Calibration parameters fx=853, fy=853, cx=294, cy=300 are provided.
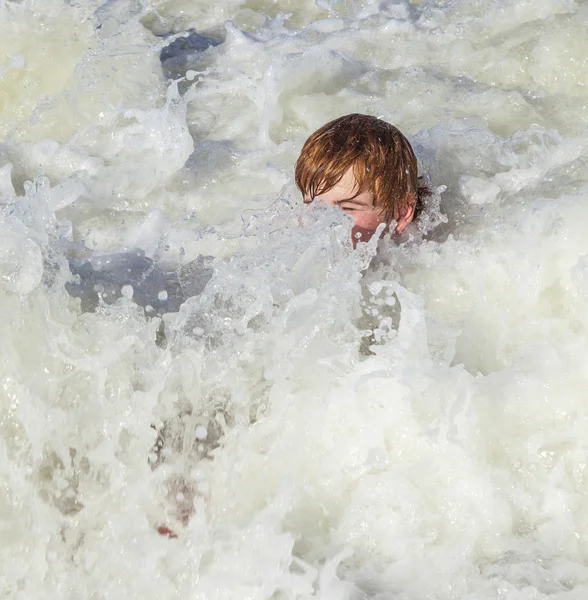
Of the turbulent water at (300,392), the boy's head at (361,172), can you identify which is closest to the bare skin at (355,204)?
the boy's head at (361,172)

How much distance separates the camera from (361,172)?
131 inches

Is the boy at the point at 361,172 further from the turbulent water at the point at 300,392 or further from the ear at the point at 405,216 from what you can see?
the turbulent water at the point at 300,392

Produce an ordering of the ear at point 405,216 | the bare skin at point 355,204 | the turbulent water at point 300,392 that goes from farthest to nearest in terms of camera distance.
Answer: the ear at point 405,216 < the bare skin at point 355,204 < the turbulent water at point 300,392

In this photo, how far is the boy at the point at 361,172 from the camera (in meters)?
3.33

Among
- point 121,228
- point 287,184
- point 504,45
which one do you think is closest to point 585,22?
point 504,45

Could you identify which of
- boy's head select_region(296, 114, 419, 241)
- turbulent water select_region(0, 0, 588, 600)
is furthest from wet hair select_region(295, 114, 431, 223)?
turbulent water select_region(0, 0, 588, 600)

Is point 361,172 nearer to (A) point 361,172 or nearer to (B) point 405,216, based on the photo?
(A) point 361,172

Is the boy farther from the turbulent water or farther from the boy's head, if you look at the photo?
the turbulent water

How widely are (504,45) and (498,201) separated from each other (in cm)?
153

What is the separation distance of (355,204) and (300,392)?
0.90m

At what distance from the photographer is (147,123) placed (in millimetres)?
4438

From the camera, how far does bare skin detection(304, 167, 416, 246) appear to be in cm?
333

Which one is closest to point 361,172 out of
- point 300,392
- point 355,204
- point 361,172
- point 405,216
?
point 361,172

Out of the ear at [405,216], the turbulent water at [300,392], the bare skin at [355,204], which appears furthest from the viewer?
the ear at [405,216]
